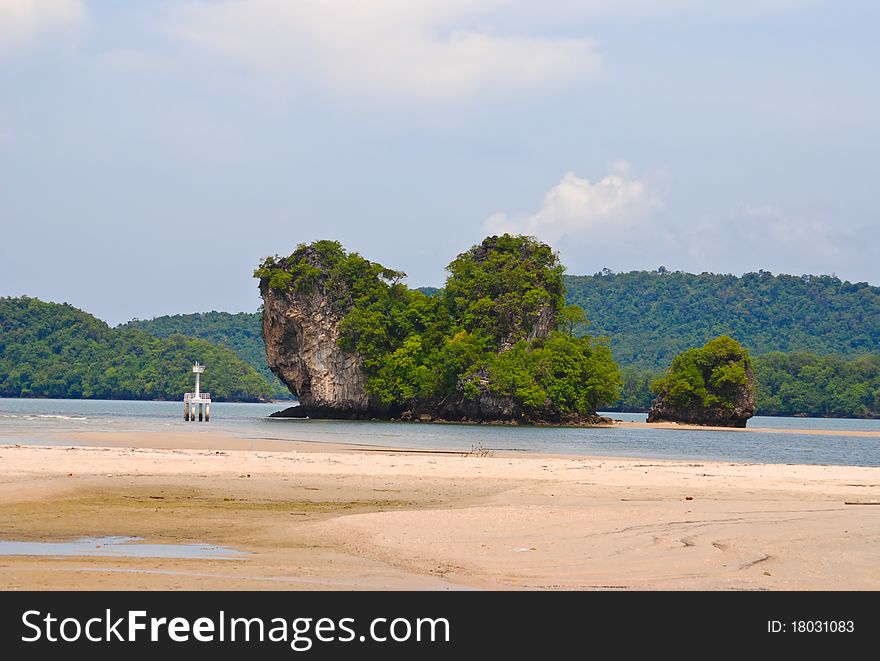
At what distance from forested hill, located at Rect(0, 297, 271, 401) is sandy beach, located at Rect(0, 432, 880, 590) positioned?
149 m

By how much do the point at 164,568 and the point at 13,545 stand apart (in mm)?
3159

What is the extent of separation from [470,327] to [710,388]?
72.5 ft

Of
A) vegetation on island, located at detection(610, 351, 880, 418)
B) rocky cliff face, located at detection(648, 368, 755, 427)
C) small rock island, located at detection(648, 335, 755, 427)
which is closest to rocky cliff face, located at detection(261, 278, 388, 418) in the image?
small rock island, located at detection(648, 335, 755, 427)

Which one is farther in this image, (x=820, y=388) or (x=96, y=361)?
(x=96, y=361)

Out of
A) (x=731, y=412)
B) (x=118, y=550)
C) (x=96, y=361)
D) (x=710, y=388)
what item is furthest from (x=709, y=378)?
(x=96, y=361)

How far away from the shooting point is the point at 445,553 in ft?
48.9

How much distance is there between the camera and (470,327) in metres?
96.9

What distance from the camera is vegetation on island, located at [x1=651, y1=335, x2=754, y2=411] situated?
93.2 m

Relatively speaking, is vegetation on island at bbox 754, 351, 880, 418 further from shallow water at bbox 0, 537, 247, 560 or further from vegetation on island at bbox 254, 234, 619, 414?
shallow water at bbox 0, 537, 247, 560

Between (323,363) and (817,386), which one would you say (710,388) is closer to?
(323,363)

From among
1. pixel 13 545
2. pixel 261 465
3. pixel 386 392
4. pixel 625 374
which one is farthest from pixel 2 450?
pixel 625 374

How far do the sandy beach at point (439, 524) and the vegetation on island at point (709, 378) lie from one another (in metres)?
63.2

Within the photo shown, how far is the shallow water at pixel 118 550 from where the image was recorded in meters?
14.2
